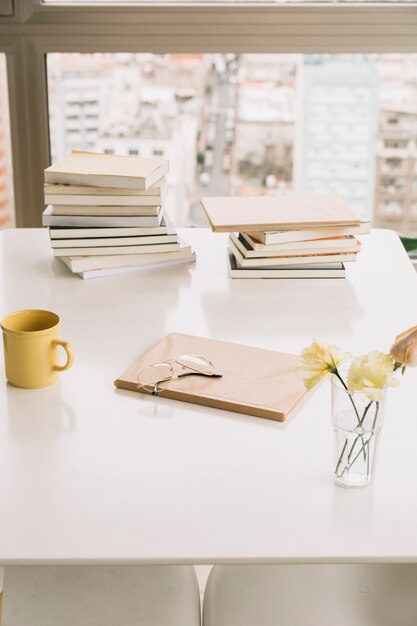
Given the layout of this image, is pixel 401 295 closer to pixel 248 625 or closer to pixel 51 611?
pixel 248 625

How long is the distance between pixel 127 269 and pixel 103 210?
0.13 m

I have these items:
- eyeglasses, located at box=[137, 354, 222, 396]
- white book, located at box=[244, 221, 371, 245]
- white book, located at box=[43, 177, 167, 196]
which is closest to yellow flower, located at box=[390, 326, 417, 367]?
eyeglasses, located at box=[137, 354, 222, 396]

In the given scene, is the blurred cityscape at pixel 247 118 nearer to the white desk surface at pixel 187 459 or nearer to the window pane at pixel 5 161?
the window pane at pixel 5 161

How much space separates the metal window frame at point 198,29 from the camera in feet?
7.88

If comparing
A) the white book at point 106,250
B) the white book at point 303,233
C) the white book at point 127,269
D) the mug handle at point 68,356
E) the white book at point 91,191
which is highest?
the white book at point 91,191

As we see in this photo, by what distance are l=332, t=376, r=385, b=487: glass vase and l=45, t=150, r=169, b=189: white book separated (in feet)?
2.51

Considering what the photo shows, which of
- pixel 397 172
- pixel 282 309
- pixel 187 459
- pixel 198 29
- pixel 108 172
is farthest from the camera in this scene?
pixel 397 172

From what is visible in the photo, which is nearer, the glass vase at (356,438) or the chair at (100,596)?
the glass vase at (356,438)

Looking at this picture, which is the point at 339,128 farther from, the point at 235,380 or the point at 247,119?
the point at 235,380

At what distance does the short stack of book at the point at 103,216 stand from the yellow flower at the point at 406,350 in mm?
786

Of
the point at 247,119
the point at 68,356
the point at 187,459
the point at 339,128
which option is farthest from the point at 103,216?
the point at 339,128

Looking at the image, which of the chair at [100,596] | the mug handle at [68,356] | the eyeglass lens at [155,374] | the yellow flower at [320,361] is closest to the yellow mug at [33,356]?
the mug handle at [68,356]

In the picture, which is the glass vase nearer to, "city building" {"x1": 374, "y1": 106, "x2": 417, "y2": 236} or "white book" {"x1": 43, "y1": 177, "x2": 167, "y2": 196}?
"white book" {"x1": 43, "y1": 177, "x2": 167, "y2": 196}

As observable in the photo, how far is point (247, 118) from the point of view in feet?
8.64
